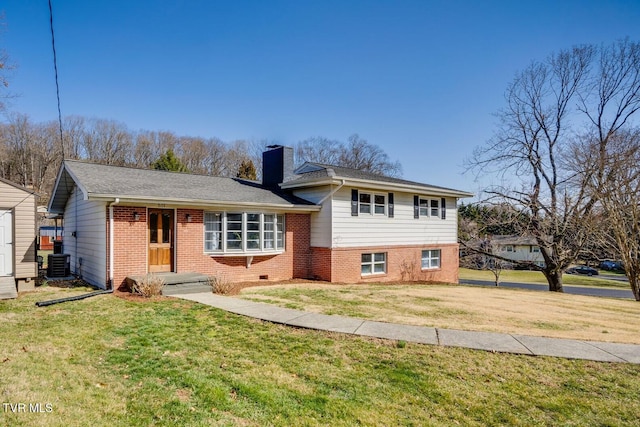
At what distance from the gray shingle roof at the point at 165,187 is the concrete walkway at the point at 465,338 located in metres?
4.95

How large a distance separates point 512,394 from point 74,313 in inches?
309

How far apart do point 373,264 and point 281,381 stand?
11.5m

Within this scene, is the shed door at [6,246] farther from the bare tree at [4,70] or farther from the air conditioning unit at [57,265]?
the bare tree at [4,70]

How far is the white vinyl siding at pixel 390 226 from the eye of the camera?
552 inches

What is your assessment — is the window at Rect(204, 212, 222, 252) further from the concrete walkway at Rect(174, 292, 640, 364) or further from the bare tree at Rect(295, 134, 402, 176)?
the bare tree at Rect(295, 134, 402, 176)

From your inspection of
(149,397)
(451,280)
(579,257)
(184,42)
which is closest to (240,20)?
(184,42)

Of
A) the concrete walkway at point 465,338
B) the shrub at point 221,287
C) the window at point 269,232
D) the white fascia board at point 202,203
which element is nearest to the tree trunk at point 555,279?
the white fascia board at point 202,203

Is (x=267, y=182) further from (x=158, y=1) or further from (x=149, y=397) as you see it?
(x=149, y=397)

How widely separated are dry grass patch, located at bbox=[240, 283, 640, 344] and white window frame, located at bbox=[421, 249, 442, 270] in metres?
7.07

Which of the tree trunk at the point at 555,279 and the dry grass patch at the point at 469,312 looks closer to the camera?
the dry grass patch at the point at 469,312

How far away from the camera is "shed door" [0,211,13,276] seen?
10328 millimetres

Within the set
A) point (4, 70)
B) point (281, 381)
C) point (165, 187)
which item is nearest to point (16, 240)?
point (165, 187)

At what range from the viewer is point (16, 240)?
34.0 feet

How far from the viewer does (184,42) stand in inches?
520
